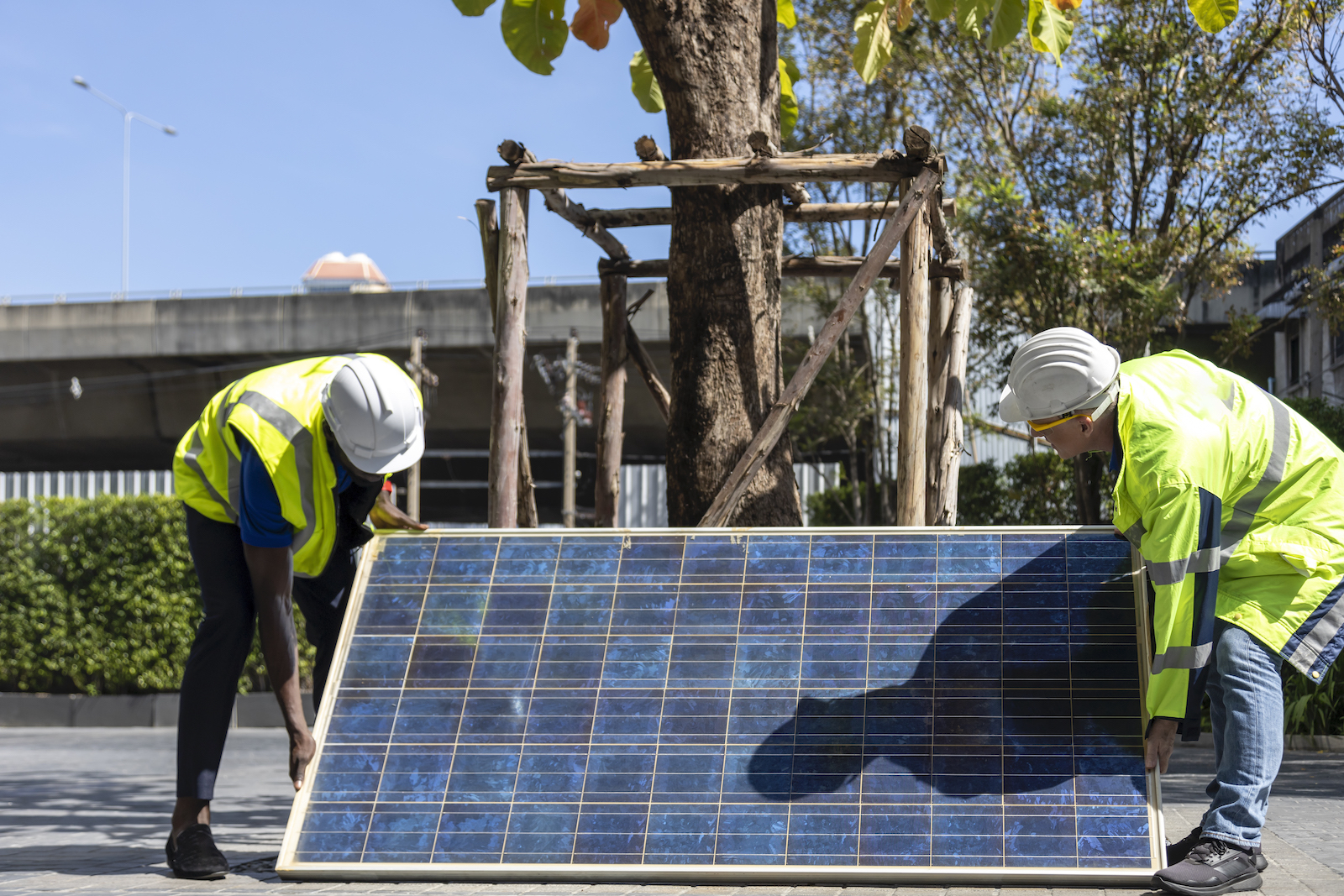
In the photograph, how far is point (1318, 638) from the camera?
3299 millimetres

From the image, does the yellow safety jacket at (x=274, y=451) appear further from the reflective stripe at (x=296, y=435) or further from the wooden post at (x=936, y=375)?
the wooden post at (x=936, y=375)

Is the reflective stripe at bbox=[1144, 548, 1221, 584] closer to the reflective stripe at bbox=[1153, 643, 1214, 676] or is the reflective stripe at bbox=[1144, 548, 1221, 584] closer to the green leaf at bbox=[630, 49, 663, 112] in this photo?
the reflective stripe at bbox=[1153, 643, 1214, 676]

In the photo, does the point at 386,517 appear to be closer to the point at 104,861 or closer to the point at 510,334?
the point at 510,334

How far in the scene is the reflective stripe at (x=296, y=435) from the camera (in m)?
3.89

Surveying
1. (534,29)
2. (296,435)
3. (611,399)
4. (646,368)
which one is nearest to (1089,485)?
(646,368)

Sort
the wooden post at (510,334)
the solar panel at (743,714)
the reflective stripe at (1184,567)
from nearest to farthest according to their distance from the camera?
the reflective stripe at (1184,567)
the solar panel at (743,714)
the wooden post at (510,334)

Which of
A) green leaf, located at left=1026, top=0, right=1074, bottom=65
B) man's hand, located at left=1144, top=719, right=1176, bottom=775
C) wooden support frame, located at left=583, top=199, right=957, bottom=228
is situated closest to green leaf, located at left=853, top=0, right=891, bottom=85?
wooden support frame, located at left=583, top=199, right=957, bottom=228

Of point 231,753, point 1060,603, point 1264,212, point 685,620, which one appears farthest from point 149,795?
point 1264,212

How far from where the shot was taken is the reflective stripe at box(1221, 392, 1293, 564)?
334 centimetres

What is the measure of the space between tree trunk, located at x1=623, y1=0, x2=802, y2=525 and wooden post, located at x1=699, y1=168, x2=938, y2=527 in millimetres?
487

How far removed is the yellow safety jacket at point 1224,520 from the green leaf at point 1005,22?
11.7ft

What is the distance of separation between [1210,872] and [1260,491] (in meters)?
1.09

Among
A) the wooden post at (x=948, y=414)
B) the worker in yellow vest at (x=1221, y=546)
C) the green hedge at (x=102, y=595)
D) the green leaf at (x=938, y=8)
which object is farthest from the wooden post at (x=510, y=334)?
the green hedge at (x=102, y=595)

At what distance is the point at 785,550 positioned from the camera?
13.5ft
